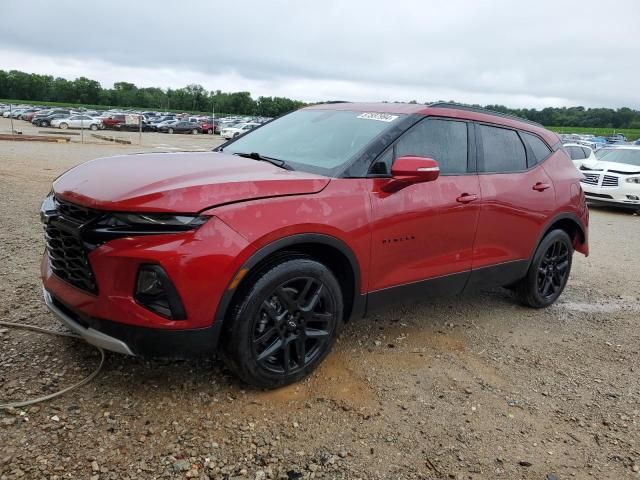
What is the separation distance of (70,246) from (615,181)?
44.2 feet

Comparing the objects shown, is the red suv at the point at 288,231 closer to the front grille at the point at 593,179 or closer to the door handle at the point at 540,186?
the door handle at the point at 540,186

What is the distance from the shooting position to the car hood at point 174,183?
273 cm

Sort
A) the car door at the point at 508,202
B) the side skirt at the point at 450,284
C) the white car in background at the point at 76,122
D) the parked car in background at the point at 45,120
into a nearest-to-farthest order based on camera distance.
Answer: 1. the side skirt at the point at 450,284
2. the car door at the point at 508,202
3. the white car in background at the point at 76,122
4. the parked car in background at the point at 45,120

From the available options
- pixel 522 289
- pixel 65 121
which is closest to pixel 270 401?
pixel 522 289

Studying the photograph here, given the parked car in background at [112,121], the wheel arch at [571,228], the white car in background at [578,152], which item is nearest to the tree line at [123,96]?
the parked car in background at [112,121]

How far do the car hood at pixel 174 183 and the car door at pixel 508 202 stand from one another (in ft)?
5.44

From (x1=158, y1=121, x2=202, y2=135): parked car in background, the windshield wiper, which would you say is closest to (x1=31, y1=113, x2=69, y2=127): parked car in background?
(x1=158, y1=121, x2=202, y2=135): parked car in background

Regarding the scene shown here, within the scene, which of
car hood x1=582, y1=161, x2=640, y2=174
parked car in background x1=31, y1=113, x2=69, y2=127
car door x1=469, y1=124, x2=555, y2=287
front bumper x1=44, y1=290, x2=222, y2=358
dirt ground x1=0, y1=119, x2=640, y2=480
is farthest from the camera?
parked car in background x1=31, y1=113, x2=69, y2=127

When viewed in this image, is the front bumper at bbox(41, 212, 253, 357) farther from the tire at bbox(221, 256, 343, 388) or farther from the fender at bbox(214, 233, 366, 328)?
the tire at bbox(221, 256, 343, 388)

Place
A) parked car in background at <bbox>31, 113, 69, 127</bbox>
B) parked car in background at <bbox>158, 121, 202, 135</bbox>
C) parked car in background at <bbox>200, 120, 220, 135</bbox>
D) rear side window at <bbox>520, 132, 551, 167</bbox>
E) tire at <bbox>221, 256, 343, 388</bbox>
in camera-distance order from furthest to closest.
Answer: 1. parked car in background at <bbox>200, 120, 220, 135</bbox>
2. parked car in background at <bbox>158, 121, 202, 135</bbox>
3. parked car in background at <bbox>31, 113, 69, 127</bbox>
4. rear side window at <bbox>520, 132, 551, 167</bbox>
5. tire at <bbox>221, 256, 343, 388</bbox>

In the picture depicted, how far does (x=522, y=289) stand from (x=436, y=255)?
1.60 m

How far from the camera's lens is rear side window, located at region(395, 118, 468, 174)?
3811mm

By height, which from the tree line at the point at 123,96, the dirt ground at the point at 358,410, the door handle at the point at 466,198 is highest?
the tree line at the point at 123,96

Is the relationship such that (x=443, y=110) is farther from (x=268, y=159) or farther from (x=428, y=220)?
(x=268, y=159)
